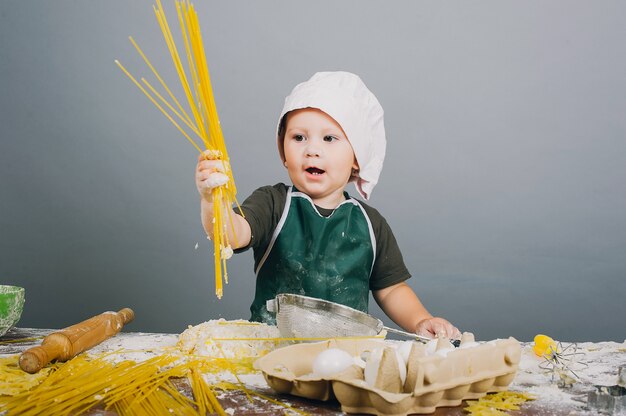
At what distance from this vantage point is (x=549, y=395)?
3.39 ft

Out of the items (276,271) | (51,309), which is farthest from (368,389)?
(51,309)

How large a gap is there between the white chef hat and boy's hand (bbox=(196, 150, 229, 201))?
457 mm

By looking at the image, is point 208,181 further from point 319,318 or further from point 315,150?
point 315,150

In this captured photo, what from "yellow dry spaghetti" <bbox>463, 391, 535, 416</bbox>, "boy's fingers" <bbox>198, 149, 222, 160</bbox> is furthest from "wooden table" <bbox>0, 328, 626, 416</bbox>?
Result: "boy's fingers" <bbox>198, 149, 222, 160</bbox>

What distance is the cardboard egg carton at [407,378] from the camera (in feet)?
2.85

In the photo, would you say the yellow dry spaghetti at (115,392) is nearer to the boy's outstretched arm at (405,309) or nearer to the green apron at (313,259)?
the green apron at (313,259)

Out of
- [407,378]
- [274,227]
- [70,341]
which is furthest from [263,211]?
[407,378]

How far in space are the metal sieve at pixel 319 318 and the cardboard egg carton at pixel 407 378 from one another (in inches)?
6.8

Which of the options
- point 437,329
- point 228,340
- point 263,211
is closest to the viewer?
point 228,340

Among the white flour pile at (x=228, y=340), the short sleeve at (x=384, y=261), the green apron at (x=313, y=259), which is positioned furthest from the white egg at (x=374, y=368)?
the short sleeve at (x=384, y=261)

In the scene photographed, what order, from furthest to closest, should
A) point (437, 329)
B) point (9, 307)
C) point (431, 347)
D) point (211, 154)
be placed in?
point (437, 329) < point (9, 307) < point (211, 154) < point (431, 347)

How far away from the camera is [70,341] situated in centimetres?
123

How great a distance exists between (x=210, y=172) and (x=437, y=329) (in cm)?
71

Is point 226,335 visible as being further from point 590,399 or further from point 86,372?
point 590,399
